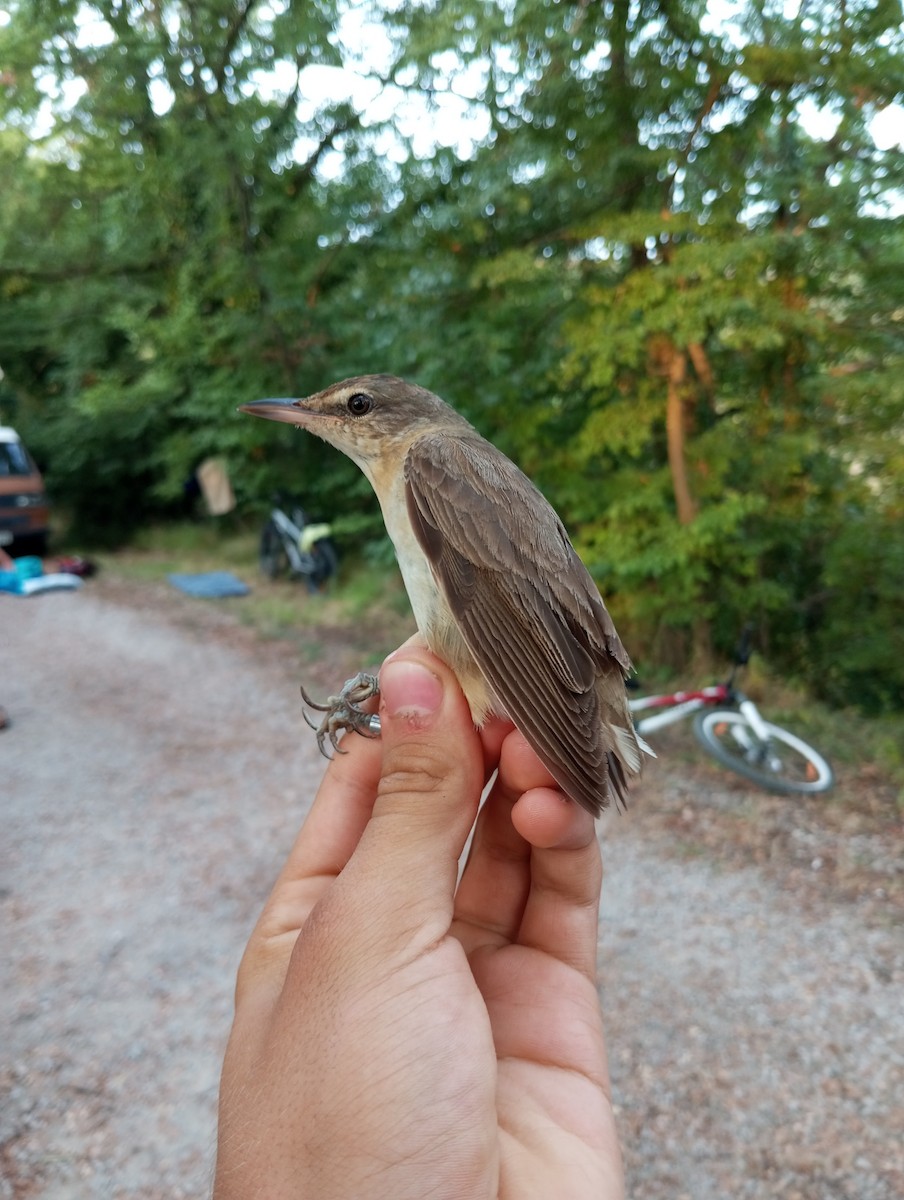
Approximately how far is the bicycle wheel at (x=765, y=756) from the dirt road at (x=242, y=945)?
17cm

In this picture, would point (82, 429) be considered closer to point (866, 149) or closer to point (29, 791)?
point (29, 791)

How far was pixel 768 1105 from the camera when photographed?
324cm

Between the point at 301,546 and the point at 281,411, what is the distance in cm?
856

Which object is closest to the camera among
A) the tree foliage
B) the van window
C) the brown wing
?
the brown wing

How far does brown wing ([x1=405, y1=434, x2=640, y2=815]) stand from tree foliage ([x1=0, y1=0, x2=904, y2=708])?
3792mm

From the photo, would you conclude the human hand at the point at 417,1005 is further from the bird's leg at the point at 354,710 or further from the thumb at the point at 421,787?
the bird's leg at the point at 354,710

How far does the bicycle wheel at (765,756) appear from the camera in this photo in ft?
18.0

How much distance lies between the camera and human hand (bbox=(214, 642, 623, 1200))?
1.40 m

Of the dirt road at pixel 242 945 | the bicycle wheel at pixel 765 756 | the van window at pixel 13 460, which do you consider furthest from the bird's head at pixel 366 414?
the van window at pixel 13 460

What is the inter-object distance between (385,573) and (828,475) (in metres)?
5.57

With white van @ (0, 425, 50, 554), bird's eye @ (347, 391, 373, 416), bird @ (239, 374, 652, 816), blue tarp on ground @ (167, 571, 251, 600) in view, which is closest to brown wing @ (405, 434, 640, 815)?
bird @ (239, 374, 652, 816)

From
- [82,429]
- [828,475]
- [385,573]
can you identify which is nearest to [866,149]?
[828,475]

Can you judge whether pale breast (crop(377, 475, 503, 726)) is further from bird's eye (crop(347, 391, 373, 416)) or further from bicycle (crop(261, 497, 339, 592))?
bicycle (crop(261, 497, 339, 592))

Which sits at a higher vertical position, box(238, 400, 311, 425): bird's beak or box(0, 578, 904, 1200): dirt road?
box(238, 400, 311, 425): bird's beak
